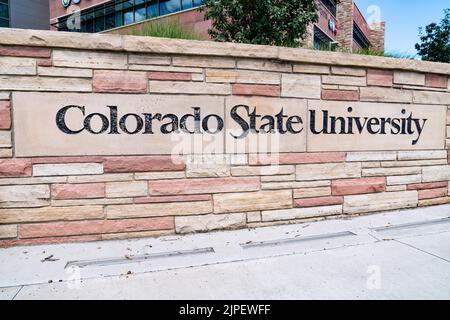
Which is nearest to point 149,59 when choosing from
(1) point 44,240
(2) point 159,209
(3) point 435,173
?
(2) point 159,209

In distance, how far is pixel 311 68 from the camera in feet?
13.0

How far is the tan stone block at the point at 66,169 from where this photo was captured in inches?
129

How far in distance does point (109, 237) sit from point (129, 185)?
2.04 ft

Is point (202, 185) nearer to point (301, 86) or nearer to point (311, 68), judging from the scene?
point (301, 86)

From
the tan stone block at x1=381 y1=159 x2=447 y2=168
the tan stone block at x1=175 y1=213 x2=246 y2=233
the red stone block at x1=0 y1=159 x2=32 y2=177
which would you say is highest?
the red stone block at x1=0 y1=159 x2=32 y2=177

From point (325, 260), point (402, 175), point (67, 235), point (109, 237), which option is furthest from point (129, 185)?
point (402, 175)

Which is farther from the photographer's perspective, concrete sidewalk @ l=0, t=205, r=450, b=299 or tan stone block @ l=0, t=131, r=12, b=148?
tan stone block @ l=0, t=131, r=12, b=148

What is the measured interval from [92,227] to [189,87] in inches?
75.5

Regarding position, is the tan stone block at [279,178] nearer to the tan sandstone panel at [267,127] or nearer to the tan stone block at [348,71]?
the tan sandstone panel at [267,127]

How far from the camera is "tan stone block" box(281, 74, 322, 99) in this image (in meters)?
3.88

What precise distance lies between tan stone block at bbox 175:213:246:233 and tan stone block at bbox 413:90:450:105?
3.11m

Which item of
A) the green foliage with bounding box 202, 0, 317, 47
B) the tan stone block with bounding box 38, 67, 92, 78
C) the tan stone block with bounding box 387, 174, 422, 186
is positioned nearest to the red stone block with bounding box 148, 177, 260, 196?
the tan stone block with bounding box 38, 67, 92, 78

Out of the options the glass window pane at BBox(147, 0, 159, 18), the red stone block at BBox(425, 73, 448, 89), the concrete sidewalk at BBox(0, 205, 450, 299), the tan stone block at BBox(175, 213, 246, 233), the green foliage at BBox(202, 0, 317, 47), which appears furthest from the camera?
the glass window pane at BBox(147, 0, 159, 18)

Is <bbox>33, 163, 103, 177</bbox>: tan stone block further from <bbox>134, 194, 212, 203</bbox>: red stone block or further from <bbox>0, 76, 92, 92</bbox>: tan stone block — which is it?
<bbox>0, 76, 92, 92</bbox>: tan stone block
